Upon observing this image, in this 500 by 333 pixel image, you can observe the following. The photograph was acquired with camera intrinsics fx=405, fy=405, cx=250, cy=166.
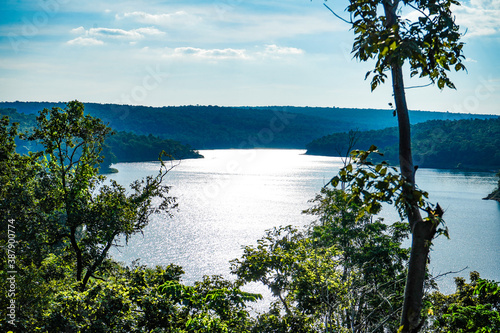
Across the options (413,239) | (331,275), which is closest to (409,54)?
(413,239)

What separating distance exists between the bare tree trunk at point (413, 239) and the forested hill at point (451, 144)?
379 feet

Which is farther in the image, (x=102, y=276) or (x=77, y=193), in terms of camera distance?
(x=102, y=276)

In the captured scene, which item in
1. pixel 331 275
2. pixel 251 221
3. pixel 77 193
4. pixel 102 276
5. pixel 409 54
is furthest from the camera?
pixel 251 221

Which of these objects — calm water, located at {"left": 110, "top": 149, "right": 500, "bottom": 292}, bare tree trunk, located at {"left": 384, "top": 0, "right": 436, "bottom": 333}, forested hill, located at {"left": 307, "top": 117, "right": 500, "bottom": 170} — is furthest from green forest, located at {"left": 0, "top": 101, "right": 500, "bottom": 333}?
forested hill, located at {"left": 307, "top": 117, "right": 500, "bottom": 170}

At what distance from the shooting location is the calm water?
40.2 m

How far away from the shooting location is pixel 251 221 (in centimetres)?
5831

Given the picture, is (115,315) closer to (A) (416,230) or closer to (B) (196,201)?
(A) (416,230)

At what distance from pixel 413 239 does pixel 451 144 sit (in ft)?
510

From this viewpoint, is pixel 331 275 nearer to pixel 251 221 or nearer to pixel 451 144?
pixel 251 221

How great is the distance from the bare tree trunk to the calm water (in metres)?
17.1

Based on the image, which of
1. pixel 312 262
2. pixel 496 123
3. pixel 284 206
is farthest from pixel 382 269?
pixel 496 123

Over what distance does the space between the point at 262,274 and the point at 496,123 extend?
180 meters

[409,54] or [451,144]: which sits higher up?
[451,144]

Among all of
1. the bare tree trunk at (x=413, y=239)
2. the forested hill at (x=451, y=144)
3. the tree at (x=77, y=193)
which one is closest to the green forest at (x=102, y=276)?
the tree at (x=77, y=193)
